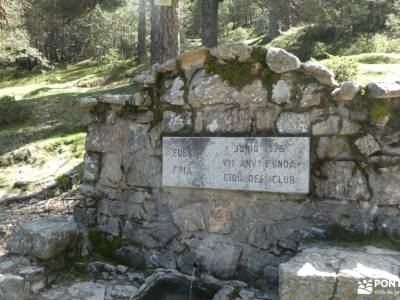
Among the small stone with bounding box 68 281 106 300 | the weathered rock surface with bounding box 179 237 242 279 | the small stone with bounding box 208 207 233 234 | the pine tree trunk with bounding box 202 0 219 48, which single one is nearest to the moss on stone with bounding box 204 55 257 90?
the small stone with bounding box 208 207 233 234

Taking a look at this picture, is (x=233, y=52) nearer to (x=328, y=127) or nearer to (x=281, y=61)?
(x=281, y=61)

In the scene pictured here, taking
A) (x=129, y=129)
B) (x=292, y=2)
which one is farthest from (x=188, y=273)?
(x=292, y=2)

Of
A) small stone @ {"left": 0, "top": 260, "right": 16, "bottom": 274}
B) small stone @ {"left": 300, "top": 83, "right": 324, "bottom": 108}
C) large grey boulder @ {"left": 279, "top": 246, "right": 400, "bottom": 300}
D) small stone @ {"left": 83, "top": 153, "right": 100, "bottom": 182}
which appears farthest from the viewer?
small stone @ {"left": 83, "top": 153, "right": 100, "bottom": 182}

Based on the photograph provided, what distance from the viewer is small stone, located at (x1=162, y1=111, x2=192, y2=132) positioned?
4.13 metres

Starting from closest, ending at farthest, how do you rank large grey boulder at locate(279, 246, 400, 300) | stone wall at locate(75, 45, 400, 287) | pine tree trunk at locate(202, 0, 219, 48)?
large grey boulder at locate(279, 246, 400, 300)
stone wall at locate(75, 45, 400, 287)
pine tree trunk at locate(202, 0, 219, 48)

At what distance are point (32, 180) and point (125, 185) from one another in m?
3.35

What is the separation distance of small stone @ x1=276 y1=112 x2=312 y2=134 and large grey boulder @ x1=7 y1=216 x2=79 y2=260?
225 centimetres

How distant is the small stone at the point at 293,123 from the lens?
3559 millimetres

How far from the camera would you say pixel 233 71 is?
12.8 feet

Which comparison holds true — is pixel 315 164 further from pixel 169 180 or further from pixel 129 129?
pixel 129 129

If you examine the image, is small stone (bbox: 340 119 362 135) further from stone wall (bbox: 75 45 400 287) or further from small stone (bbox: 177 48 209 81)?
small stone (bbox: 177 48 209 81)

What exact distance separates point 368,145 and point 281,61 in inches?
38.2

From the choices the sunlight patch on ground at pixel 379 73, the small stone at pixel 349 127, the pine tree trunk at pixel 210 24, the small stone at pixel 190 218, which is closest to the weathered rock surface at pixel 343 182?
the small stone at pixel 349 127

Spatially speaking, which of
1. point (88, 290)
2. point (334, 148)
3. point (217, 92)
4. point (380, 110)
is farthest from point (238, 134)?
point (88, 290)
